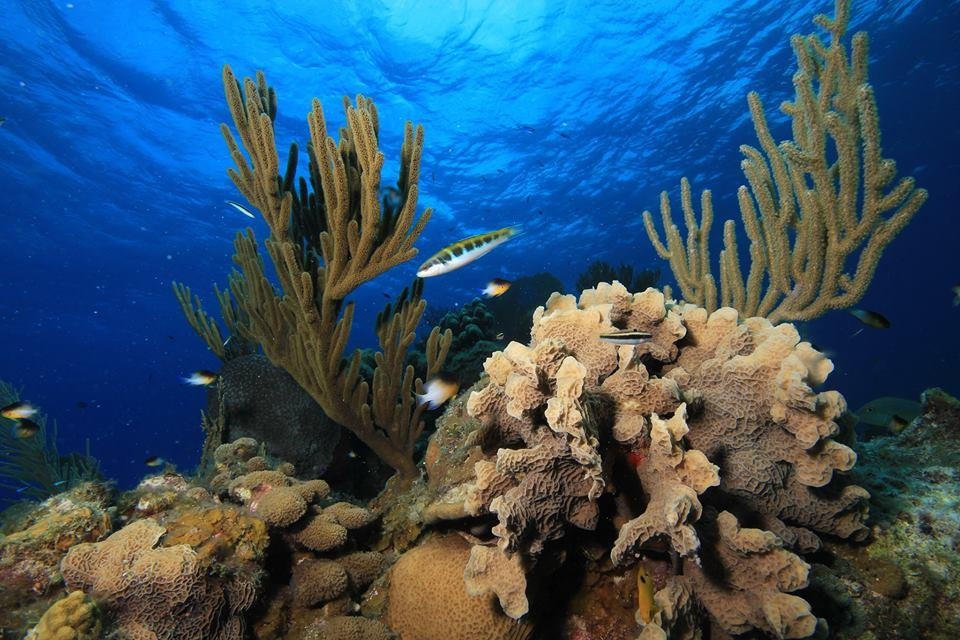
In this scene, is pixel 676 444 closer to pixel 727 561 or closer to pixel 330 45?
pixel 727 561

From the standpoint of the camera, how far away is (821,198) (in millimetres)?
4082

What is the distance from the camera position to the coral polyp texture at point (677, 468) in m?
1.72

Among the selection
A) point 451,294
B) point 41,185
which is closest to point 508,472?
point 41,185

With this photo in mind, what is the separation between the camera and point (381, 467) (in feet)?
20.4

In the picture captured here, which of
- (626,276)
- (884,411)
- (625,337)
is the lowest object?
Result: (884,411)

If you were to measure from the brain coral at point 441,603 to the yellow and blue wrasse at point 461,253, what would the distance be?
1.80 m

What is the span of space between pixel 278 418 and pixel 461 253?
388cm

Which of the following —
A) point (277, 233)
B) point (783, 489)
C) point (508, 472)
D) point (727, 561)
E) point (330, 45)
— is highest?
point (330, 45)

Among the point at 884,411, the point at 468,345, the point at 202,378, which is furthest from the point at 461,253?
the point at 884,411

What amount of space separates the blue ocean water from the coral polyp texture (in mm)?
9086

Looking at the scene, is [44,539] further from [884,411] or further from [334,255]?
[884,411]

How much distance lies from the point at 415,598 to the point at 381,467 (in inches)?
163

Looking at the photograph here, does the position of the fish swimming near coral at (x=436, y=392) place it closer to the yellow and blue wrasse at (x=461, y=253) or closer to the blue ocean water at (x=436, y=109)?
the yellow and blue wrasse at (x=461, y=253)

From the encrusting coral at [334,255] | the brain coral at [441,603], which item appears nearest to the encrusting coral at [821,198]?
the encrusting coral at [334,255]
